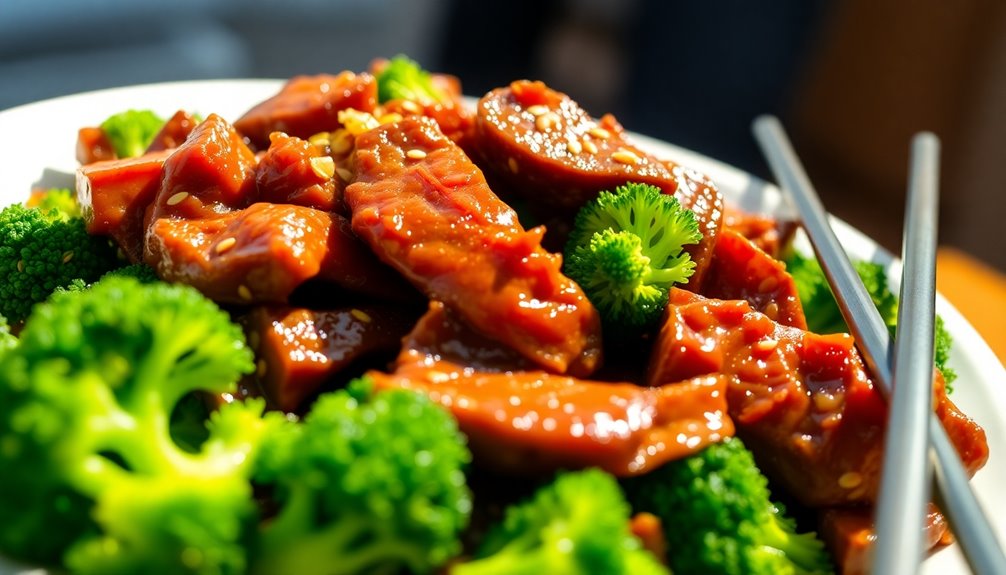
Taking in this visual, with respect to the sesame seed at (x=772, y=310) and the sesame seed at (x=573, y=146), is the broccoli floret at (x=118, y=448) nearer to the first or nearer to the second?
the sesame seed at (x=573, y=146)

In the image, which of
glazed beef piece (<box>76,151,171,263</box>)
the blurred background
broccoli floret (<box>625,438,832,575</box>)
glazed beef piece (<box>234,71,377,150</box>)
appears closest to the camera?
broccoli floret (<box>625,438,832,575</box>)

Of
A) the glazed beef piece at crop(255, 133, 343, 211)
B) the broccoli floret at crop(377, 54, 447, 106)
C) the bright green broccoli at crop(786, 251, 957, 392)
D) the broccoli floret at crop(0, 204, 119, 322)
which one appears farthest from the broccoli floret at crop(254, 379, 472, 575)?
the broccoli floret at crop(377, 54, 447, 106)

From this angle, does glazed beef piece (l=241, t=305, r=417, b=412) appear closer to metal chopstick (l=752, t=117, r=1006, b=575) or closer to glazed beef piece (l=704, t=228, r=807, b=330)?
glazed beef piece (l=704, t=228, r=807, b=330)

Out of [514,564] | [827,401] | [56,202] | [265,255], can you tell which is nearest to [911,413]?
[827,401]

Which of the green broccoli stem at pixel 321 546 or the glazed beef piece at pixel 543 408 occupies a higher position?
the glazed beef piece at pixel 543 408

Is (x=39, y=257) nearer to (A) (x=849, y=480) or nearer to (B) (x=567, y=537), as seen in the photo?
(B) (x=567, y=537)

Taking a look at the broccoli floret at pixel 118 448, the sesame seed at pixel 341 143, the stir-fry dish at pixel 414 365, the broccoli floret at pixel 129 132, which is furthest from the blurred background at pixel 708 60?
the broccoli floret at pixel 118 448

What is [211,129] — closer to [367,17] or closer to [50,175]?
[50,175]

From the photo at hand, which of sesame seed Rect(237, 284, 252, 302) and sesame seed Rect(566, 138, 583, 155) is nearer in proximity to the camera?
sesame seed Rect(237, 284, 252, 302)
